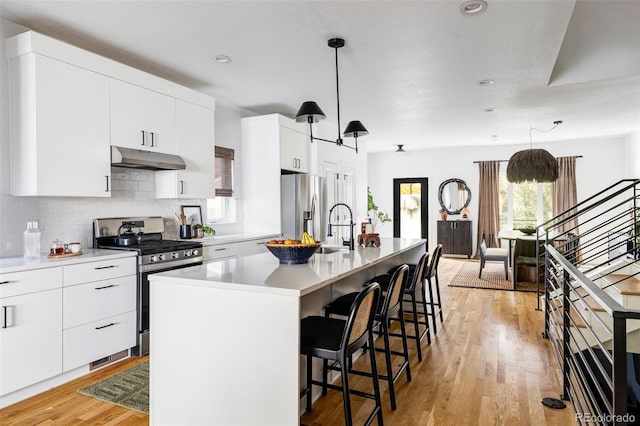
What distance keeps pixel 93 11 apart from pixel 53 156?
1.06 meters

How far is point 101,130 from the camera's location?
3396 millimetres

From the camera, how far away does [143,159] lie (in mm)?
3643

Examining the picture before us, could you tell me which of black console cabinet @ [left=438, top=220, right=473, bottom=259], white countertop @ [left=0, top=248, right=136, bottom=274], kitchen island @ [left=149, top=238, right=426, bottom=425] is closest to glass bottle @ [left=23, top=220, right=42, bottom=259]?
white countertop @ [left=0, top=248, right=136, bottom=274]

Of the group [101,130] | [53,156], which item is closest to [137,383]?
[53,156]

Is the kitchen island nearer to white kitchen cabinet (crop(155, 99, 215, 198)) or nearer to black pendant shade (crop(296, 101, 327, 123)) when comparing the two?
black pendant shade (crop(296, 101, 327, 123))

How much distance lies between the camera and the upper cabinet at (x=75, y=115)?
2.97 meters

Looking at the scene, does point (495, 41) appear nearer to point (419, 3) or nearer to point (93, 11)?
point (419, 3)

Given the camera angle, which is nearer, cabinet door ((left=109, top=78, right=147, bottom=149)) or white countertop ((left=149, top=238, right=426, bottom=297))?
white countertop ((left=149, top=238, right=426, bottom=297))

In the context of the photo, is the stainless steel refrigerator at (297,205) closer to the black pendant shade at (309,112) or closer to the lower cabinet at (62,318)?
the black pendant shade at (309,112)

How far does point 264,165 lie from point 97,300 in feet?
9.11

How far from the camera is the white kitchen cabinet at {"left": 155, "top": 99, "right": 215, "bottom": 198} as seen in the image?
4188 mm

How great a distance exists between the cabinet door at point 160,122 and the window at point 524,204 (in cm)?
736

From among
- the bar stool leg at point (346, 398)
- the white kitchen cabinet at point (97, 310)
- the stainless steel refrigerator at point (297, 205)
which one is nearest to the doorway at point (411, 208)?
the stainless steel refrigerator at point (297, 205)

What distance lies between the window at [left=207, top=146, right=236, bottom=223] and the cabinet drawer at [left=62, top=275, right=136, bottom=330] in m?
1.94
